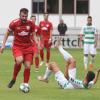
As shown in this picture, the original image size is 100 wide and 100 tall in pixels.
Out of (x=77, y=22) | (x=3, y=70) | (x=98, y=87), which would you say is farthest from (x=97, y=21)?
(x=98, y=87)

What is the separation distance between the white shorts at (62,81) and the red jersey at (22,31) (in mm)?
1053

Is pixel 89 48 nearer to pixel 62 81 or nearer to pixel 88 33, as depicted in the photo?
pixel 88 33

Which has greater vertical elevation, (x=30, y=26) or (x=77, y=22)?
(x=30, y=26)

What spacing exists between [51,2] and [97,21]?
4.00 metres

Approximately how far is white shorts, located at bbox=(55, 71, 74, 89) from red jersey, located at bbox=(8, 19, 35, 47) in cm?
105

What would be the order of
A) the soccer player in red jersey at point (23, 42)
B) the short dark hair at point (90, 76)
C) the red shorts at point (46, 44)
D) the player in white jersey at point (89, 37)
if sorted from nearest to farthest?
the short dark hair at point (90, 76), the soccer player in red jersey at point (23, 42), the player in white jersey at point (89, 37), the red shorts at point (46, 44)

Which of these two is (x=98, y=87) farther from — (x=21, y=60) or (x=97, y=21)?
(x=97, y=21)

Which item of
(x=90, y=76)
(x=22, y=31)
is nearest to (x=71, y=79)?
(x=90, y=76)

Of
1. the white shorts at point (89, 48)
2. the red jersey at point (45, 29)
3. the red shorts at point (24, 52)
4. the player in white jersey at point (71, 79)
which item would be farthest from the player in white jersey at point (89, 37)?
the red shorts at point (24, 52)

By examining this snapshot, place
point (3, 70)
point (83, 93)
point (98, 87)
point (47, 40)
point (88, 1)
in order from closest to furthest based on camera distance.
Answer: point (83, 93) → point (98, 87) → point (3, 70) → point (47, 40) → point (88, 1)

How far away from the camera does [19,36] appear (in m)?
15.7

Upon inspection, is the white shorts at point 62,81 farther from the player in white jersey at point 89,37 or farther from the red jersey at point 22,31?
the player in white jersey at point 89,37

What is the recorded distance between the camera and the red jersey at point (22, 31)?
15594 millimetres

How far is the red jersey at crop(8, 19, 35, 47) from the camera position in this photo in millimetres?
15594
